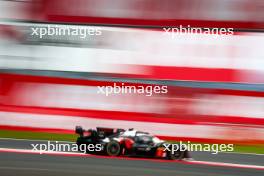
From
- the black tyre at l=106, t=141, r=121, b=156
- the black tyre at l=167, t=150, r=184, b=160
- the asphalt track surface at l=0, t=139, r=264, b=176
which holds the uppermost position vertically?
the black tyre at l=106, t=141, r=121, b=156

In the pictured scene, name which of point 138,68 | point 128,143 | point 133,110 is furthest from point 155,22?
point 128,143

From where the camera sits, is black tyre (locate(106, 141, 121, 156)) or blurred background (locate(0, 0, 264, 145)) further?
black tyre (locate(106, 141, 121, 156))

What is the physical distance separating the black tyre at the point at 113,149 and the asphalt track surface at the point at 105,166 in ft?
0.09

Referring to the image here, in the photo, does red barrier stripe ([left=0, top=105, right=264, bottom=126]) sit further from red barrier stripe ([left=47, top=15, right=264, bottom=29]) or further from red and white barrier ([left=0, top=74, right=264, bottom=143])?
red barrier stripe ([left=47, top=15, right=264, bottom=29])

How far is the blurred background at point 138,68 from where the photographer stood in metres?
1.93

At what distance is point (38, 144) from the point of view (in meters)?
2.04

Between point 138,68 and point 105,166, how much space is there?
0.43 m

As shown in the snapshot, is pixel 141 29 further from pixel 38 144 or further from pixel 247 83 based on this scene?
pixel 38 144

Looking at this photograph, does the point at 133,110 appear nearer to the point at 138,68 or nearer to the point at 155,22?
the point at 138,68

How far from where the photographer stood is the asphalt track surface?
1.97 meters

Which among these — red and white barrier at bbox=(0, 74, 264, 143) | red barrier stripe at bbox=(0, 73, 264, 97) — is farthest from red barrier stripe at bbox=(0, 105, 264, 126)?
red barrier stripe at bbox=(0, 73, 264, 97)

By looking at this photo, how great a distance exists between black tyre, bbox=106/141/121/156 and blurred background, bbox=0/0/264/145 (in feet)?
0.29

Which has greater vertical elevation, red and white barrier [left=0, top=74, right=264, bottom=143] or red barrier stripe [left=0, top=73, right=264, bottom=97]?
red barrier stripe [left=0, top=73, right=264, bottom=97]

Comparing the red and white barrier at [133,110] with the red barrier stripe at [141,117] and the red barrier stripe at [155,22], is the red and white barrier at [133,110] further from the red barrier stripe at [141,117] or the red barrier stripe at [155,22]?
the red barrier stripe at [155,22]
